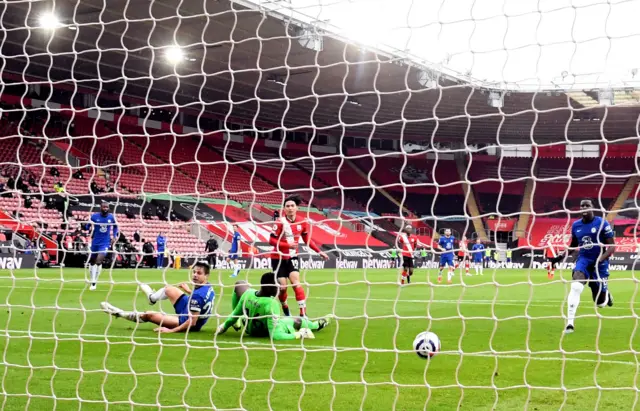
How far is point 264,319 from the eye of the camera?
7898mm

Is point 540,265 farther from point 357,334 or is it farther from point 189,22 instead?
point 357,334

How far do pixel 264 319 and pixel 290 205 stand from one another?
1425 millimetres

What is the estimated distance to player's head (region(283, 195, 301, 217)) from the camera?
864 centimetres

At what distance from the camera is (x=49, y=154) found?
29.5m

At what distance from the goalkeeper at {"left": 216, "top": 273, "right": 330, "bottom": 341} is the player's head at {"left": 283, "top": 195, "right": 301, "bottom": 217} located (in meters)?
0.85

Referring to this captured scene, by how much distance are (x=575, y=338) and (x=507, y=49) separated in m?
4.90

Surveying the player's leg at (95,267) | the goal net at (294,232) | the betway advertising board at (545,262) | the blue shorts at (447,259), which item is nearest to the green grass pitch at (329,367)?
the goal net at (294,232)

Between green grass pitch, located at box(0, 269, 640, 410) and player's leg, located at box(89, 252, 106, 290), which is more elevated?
green grass pitch, located at box(0, 269, 640, 410)

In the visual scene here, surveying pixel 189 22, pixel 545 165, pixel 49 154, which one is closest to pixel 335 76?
pixel 189 22

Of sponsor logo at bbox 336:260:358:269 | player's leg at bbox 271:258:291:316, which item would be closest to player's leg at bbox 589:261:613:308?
player's leg at bbox 271:258:291:316

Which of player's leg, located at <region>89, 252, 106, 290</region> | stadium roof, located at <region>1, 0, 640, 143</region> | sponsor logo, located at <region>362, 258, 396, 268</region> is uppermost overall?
stadium roof, located at <region>1, 0, 640, 143</region>

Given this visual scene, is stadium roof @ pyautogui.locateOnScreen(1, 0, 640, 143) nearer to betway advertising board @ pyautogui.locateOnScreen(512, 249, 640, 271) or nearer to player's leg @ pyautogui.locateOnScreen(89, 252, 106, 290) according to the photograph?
player's leg @ pyautogui.locateOnScreen(89, 252, 106, 290)

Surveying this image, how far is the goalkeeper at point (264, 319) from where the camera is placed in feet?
24.8

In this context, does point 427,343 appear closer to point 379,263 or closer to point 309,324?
point 309,324
